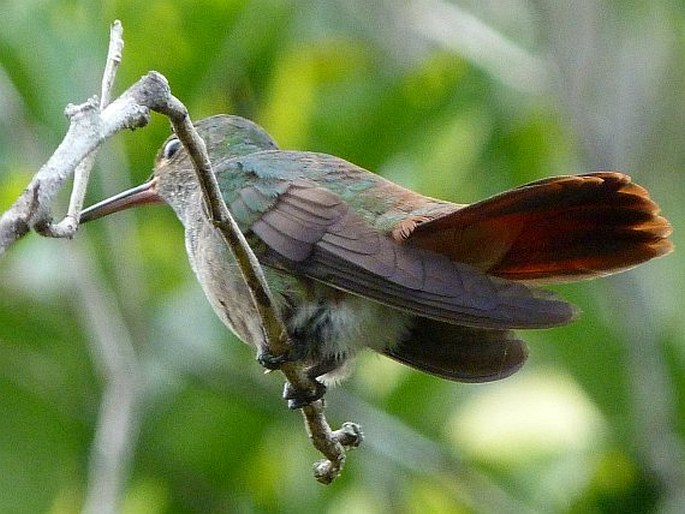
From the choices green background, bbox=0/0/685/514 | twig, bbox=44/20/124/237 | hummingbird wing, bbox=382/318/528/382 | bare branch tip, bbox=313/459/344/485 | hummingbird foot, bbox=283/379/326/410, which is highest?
twig, bbox=44/20/124/237

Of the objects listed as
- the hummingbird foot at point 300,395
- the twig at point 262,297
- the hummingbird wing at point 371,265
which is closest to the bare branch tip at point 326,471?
the twig at point 262,297

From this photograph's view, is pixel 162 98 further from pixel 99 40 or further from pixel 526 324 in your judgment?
pixel 99 40

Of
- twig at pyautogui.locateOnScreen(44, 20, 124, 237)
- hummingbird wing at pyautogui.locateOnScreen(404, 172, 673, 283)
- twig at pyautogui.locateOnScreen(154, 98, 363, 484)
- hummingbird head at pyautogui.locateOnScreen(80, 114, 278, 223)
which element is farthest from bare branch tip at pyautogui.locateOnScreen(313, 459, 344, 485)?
hummingbird head at pyautogui.locateOnScreen(80, 114, 278, 223)

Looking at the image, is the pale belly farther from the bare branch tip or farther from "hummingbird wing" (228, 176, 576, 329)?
the bare branch tip

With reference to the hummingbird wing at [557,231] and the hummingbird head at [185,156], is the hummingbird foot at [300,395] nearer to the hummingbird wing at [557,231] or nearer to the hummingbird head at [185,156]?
the hummingbird wing at [557,231]

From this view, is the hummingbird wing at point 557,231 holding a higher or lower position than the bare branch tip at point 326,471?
higher

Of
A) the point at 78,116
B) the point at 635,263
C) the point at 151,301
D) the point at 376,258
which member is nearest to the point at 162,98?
the point at 78,116

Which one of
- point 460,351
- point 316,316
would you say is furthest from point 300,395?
point 460,351
